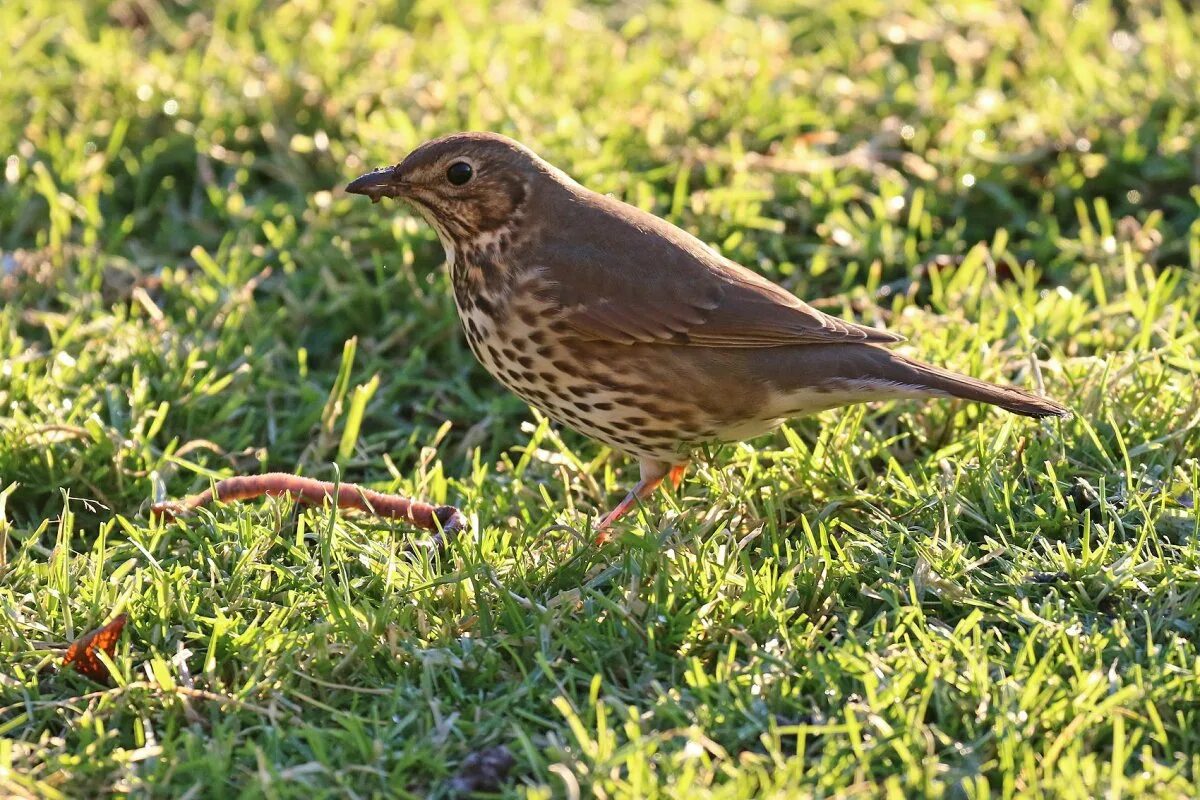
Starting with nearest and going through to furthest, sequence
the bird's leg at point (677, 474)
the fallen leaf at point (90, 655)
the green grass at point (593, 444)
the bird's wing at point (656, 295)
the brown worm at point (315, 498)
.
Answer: the green grass at point (593, 444) → the fallen leaf at point (90, 655) → the brown worm at point (315, 498) → the bird's wing at point (656, 295) → the bird's leg at point (677, 474)

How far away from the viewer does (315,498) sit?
176 inches

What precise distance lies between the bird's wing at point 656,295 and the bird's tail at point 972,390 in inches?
9.3

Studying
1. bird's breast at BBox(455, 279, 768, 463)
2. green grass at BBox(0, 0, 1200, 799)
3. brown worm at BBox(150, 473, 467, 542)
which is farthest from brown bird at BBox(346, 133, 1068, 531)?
brown worm at BBox(150, 473, 467, 542)

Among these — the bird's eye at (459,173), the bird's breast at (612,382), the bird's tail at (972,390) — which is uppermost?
the bird's eye at (459,173)

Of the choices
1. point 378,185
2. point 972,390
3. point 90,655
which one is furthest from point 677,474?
point 90,655

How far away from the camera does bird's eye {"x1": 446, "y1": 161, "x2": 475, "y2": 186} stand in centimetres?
473

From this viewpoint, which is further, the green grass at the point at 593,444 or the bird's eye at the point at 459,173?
the bird's eye at the point at 459,173

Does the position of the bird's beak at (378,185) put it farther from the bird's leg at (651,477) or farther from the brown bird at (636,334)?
the bird's leg at (651,477)

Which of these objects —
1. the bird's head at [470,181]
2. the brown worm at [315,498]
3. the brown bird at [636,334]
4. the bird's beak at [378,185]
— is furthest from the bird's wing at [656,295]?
the brown worm at [315,498]

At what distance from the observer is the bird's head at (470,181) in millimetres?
4727

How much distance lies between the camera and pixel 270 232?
19.3 ft

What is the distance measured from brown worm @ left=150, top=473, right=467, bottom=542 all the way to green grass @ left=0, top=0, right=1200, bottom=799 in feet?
0.24

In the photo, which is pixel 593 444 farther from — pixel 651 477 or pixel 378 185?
pixel 378 185

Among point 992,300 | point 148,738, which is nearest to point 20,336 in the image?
point 148,738
